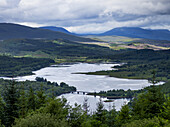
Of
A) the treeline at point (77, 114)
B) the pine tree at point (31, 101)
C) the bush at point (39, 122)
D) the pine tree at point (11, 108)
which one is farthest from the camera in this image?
the pine tree at point (31, 101)

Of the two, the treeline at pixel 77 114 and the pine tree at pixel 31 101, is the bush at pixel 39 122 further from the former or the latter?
the pine tree at pixel 31 101

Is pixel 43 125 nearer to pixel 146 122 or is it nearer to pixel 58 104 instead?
pixel 58 104

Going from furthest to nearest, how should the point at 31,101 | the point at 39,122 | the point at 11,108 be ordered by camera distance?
the point at 31,101
the point at 11,108
the point at 39,122

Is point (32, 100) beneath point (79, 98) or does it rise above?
above

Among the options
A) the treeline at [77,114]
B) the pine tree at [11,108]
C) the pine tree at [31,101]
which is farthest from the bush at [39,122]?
the pine tree at [31,101]

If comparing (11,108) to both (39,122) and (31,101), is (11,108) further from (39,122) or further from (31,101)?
(39,122)

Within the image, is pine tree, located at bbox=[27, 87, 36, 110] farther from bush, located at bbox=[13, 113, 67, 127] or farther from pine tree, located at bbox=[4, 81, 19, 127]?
bush, located at bbox=[13, 113, 67, 127]

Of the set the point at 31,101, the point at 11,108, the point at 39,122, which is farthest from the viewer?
the point at 31,101

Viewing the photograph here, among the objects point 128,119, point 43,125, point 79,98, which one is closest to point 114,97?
point 79,98

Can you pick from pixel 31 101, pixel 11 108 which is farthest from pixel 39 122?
pixel 31 101

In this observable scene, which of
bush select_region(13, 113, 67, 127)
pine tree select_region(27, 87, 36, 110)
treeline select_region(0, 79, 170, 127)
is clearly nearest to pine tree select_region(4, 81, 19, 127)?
treeline select_region(0, 79, 170, 127)

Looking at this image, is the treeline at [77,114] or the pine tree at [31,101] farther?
the pine tree at [31,101]
